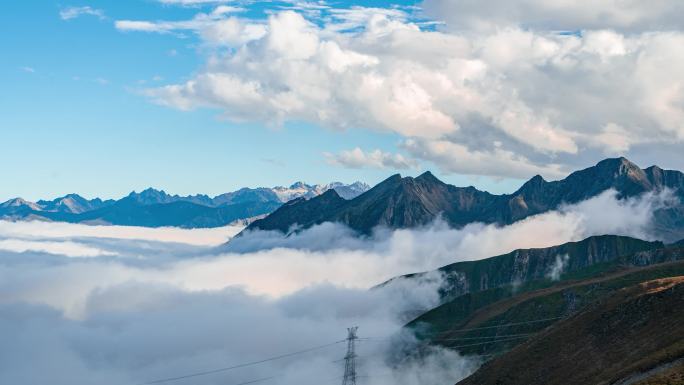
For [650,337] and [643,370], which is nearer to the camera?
[643,370]

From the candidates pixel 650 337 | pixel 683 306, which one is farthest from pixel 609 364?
pixel 683 306

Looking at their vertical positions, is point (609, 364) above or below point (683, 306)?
below

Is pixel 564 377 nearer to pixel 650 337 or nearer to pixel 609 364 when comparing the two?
pixel 609 364

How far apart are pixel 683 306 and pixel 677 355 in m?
51.7

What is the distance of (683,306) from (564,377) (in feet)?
131

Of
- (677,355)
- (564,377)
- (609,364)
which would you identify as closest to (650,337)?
(609,364)

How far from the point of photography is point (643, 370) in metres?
152

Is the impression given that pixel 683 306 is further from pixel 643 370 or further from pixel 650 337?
pixel 643 370

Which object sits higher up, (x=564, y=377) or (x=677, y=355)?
(x=677, y=355)

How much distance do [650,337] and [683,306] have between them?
1610cm

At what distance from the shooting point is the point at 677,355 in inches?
5896

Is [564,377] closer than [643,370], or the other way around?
[643,370]

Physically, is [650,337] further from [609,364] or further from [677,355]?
[677,355]
